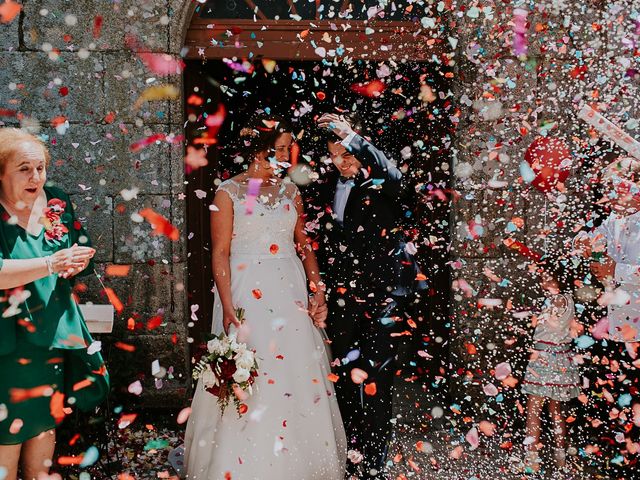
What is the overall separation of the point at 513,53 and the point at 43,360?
3.70 meters

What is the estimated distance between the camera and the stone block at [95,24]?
4.66 metres

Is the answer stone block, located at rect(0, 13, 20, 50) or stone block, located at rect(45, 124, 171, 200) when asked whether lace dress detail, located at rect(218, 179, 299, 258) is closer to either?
stone block, located at rect(45, 124, 171, 200)

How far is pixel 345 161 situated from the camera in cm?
380

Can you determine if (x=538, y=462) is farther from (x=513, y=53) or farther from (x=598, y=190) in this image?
(x=513, y=53)

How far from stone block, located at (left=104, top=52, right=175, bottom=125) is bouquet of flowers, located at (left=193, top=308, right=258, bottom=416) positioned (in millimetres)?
1991

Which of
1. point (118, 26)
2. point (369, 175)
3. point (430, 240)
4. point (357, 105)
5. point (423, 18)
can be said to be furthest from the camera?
point (357, 105)

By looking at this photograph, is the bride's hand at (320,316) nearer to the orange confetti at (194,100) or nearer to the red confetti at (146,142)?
the red confetti at (146,142)

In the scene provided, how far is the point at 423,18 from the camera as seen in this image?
5.03 meters

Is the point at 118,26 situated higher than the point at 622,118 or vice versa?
the point at 118,26

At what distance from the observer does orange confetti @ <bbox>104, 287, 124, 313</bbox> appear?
4.83 m

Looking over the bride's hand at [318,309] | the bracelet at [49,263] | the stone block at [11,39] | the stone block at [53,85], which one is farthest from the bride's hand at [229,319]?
the stone block at [11,39]

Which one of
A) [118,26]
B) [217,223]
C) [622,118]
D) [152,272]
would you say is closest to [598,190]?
[622,118]

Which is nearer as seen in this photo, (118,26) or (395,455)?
(395,455)

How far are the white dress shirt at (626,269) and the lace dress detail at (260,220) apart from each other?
180 centimetres
